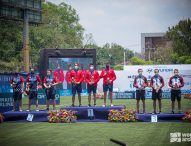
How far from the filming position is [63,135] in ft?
50.7

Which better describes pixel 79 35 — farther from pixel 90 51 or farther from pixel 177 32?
pixel 90 51

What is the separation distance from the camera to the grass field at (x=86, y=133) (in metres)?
13.9

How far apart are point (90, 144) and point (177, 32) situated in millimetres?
36229

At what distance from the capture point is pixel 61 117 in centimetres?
1975

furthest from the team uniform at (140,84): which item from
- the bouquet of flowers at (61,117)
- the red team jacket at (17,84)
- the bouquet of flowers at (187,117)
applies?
the red team jacket at (17,84)

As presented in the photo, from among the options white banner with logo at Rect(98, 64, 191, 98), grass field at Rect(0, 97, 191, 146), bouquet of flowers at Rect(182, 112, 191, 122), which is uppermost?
white banner with logo at Rect(98, 64, 191, 98)

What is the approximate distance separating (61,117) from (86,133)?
398 centimetres

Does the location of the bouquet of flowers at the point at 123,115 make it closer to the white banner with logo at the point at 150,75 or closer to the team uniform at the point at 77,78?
the team uniform at the point at 77,78

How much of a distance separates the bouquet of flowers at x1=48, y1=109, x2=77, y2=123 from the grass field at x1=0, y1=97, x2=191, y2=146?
512 millimetres

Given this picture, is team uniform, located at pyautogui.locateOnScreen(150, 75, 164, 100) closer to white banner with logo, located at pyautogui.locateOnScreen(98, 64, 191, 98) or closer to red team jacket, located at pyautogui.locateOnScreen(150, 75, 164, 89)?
red team jacket, located at pyautogui.locateOnScreen(150, 75, 164, 89)

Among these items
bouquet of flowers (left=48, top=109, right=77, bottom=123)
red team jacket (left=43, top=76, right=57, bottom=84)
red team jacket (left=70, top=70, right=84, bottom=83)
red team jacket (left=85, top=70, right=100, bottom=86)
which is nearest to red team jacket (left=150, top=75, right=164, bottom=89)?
red team jacket (left=85, top=70, right=100, bottom=86)

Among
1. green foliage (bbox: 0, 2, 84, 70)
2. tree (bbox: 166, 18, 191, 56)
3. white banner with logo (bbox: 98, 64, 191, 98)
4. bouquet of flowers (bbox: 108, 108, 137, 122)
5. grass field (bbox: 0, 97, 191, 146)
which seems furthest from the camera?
green foliage (bbox: 0, 2, 84, 70)

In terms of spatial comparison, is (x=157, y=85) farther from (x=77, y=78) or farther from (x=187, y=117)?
(x=77, y=78)

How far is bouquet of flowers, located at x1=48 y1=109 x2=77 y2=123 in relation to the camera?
19750mm
